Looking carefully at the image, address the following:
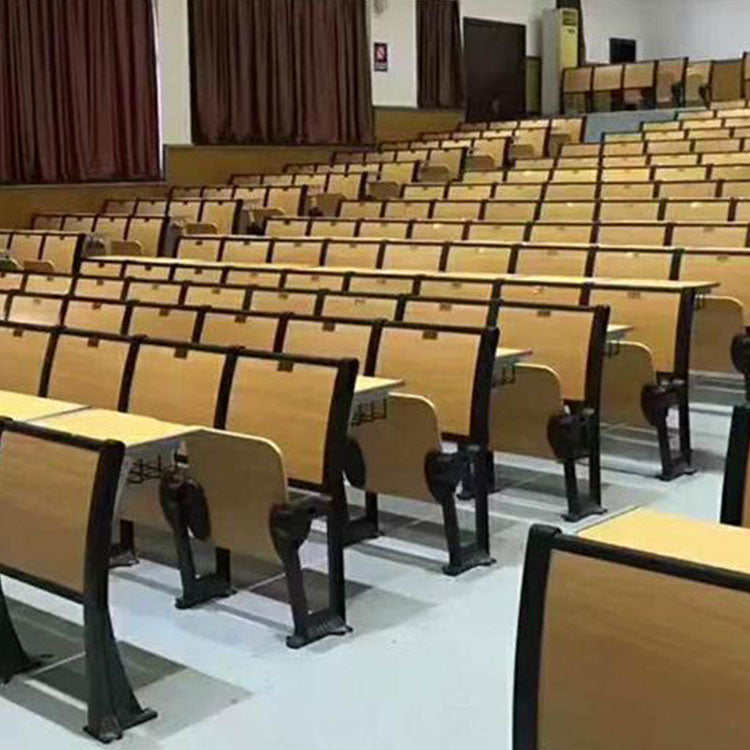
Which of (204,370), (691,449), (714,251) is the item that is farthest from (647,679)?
(714,251)

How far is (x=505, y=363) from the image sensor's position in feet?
13.2

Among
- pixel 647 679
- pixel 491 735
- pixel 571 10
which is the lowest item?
pixel 491 735

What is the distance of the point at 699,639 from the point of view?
1632mm

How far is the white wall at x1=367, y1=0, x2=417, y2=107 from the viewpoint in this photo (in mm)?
16516

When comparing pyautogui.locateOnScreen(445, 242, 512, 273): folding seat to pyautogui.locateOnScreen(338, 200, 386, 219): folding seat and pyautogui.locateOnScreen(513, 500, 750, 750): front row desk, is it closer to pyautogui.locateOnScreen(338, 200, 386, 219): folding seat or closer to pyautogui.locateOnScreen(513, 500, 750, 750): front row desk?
pyautogui.locateOnScreen(338, 200, 386, 219): folding seat

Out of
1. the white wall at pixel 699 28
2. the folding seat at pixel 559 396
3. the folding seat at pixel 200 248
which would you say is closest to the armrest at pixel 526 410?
the folding seat at pixel 559 396

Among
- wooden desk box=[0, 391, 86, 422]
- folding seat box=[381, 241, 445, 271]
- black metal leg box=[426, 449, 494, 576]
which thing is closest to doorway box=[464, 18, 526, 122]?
folding seat box=[381, 241, 445, 271]

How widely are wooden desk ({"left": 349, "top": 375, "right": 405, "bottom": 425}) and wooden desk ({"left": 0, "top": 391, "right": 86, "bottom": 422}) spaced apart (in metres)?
0.82

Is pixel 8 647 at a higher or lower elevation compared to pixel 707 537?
lower

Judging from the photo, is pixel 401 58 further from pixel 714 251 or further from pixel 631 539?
pixel 631 539

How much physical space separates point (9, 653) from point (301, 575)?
801mm

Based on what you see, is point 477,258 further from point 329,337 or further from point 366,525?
point 366,525

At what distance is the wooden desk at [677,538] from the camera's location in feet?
6.07

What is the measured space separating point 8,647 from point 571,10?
1823 centimetres
